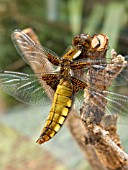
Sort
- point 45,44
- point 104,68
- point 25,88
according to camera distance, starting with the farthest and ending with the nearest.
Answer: point 45,44 < point 25,88 < point 104,68

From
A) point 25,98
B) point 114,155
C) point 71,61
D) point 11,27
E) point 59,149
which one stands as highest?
point 11,27

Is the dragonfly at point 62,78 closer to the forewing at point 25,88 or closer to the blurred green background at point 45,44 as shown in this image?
the forewing at point 25,88

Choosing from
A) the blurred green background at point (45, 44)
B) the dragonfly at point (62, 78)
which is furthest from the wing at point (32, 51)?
the blurred green background at point (45, 44)

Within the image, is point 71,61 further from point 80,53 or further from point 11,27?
point 11,27

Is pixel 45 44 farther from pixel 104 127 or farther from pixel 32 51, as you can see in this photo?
pixel 104 127

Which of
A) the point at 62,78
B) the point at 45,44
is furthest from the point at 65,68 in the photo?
the point at 45,44

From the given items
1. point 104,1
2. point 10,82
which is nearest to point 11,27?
point 104,1

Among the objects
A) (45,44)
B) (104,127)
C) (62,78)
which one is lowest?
(104,127)
